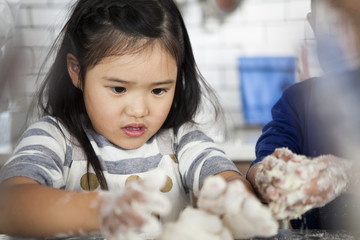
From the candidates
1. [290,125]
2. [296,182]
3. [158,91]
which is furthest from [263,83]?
[296,182]

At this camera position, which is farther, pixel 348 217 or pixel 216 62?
pixel 216 62

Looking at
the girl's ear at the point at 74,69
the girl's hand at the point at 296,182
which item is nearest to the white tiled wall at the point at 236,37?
the girl's ear at the point at 74,69

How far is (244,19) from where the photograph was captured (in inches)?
46.9

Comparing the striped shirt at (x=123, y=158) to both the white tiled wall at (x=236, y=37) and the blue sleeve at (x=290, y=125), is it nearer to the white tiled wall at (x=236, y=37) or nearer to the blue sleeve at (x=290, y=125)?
the blue sleeve at (x=290, y=125)

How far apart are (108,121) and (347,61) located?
0.29 meters

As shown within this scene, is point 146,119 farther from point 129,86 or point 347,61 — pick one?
point 347,61

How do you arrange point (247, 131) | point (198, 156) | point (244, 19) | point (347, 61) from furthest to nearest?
point (244, 19) < point (247, 131) < point (198, 156) < point (347, 61)

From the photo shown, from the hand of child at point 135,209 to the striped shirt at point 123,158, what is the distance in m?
0.19

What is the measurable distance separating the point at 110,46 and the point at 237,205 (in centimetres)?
28

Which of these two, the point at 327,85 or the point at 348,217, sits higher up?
the point at 327,85

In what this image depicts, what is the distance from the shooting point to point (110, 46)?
503 millimetres

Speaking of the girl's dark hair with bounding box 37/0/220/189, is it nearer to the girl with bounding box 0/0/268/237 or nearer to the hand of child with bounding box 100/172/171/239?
the girl with bounding box 0/0/268/237

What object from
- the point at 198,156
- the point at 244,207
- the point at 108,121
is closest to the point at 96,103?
the point at 108,121

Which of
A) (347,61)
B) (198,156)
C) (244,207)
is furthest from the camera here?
(198,156)
